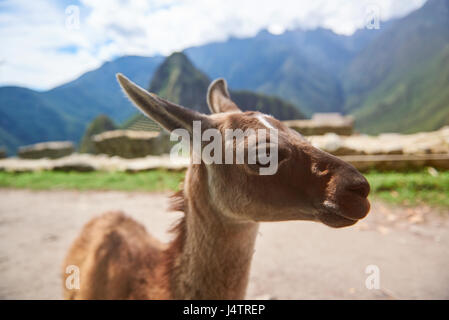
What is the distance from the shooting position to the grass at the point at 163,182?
5.44 meters

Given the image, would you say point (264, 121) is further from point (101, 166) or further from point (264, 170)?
point (101, 166)

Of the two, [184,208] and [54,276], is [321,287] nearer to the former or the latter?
[184,208]

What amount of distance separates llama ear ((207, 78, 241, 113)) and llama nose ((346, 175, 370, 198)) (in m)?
1.04

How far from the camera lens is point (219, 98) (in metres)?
1.97

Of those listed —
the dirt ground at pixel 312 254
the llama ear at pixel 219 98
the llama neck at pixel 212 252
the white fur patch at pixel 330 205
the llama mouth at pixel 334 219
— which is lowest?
the dirt ground at pixel 312 254

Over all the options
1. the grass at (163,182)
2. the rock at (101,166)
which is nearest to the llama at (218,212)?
the grass at (163,182)

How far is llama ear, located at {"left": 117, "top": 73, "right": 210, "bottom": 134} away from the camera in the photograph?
1146 mm

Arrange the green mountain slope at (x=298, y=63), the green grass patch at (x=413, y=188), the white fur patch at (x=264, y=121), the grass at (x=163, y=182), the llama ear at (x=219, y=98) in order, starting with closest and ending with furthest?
the white fur patch at (x=264, y=121) < the llama ear at (x=219, y=98) < the green grass patch at (x=413, y=188) < the grass at (x=163, y=182) < the green mountain slope at (x=298, y=63)

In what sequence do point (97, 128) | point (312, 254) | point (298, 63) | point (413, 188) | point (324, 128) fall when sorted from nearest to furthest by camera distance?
point (312, 254) → point (413, 188) → point (324, 128) → point (97, 128) → point (298, 63)

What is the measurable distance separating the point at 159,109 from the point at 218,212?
2.10ft

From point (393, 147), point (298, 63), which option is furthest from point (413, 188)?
point (298, 63)

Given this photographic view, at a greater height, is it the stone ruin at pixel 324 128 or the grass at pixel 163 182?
the stone ruin at pixel 324 128

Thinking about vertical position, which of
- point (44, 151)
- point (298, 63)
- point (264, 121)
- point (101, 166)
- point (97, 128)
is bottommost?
point (101, 166)

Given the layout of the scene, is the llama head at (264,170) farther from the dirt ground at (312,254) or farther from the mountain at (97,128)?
the mountain at (97,128)
